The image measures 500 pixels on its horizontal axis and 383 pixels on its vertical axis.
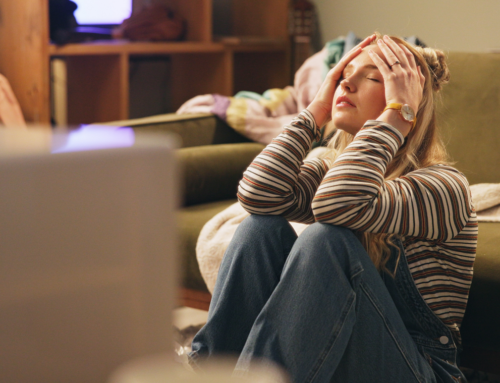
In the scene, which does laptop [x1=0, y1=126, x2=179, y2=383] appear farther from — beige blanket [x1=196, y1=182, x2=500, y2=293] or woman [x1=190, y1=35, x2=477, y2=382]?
beige blanket [x1=196, y1=182, x2=500, y2=293]

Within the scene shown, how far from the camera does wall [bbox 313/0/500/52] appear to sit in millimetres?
2262

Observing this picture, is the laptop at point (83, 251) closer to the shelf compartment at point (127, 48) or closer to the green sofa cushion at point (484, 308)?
the green sofa cushion at point (484, 308)

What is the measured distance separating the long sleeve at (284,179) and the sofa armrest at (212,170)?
56 cm

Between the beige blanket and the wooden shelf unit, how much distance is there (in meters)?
0.92

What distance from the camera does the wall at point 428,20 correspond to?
226 cm

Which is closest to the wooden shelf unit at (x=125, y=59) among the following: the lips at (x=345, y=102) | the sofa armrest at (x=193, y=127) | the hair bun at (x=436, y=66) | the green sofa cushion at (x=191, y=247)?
the sofa armrest at (x=193, y=127)

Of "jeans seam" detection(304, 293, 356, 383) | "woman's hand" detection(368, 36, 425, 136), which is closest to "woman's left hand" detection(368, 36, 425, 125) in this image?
"woman's hand" detection(368, 36, 425, 136)

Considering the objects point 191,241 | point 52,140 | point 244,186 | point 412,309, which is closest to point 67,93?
point 191,241

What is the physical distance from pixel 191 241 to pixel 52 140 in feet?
4.46

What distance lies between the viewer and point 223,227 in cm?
152

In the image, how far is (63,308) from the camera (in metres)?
0.21

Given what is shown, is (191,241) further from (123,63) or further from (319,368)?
(123,63)

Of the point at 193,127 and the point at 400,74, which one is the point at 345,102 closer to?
the point at 400,74

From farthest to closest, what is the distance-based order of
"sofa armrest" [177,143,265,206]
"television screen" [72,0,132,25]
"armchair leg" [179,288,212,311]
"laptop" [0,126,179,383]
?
"television screen" [72,0,132,25] → "sofa armrest" [177,143,265,206] → "armchair leg" [179,288,212,311] → "laptop" [0,126,179,383]
